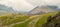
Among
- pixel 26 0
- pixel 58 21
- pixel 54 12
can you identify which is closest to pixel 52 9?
pixel 54 12

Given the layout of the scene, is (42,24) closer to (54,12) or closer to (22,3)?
(54,12)

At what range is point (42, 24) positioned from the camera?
1435 mm

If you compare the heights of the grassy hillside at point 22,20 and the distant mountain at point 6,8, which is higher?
the distant mountain at point 6,8

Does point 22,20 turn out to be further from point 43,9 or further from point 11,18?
point 43,9

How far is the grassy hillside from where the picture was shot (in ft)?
4.74

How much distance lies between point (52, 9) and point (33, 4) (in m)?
0.18

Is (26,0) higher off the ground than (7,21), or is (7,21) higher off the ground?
(26,0)

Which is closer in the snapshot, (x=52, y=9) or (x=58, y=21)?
(x=58, y=21)

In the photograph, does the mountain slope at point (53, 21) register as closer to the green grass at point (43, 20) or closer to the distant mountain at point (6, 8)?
the green grass at point (43, 20)

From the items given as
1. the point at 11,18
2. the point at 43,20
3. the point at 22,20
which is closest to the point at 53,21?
the point at 43,20

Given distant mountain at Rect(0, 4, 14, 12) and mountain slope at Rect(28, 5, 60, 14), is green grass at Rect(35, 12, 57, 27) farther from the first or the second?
distant mountain at Rect(0, 4, 14, 12)

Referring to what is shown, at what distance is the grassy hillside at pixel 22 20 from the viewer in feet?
4.74

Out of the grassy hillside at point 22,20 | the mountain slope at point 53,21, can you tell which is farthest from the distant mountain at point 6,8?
the mountain slope at point 53,21

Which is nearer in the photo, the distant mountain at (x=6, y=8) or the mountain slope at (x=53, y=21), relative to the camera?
the mountain slope at (x=53, y=21)
